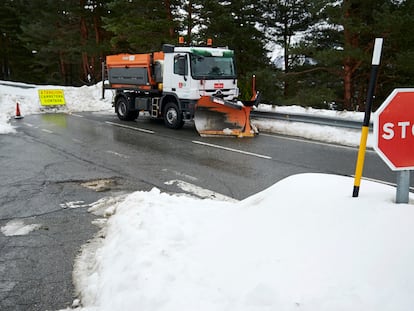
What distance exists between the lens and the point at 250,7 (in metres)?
26.0

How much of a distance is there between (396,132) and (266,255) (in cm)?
162

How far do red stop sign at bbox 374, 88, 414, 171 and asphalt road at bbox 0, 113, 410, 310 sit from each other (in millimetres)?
569

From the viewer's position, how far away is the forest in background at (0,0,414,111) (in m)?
16.9

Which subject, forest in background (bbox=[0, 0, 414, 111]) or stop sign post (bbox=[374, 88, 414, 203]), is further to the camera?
forest in background (bbox=[0, 0, 414, 111])

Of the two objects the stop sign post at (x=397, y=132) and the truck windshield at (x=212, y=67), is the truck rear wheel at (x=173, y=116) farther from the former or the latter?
the stop sign post at (x=397, y=132)

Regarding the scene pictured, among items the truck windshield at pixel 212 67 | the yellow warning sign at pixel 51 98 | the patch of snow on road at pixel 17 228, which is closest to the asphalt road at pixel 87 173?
the patch of snow on road at pixel 17 228

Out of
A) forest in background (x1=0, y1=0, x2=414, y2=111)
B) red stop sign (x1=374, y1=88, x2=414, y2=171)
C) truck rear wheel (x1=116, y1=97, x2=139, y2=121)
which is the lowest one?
truck rear wheel (x1=116, y1=97, x2=139, y2=121)

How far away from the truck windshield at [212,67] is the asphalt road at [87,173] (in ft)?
6.68

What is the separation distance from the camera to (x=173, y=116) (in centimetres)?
1473

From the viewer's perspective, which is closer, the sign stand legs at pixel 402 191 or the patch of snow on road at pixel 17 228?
the sign stand legs at pixel 402 191

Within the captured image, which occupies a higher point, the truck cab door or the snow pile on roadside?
the truck cab door

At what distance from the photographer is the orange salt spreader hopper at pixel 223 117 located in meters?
12.7

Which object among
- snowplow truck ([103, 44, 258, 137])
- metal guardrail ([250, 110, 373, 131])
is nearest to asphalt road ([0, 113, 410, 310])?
snowplow truck ([103, 44, 258, 137])

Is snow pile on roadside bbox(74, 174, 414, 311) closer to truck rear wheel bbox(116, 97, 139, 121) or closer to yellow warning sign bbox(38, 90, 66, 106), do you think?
truck rear wheel bbox(116, 97, 139, 121)
